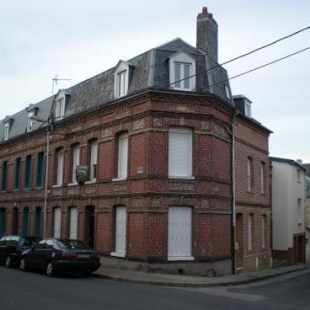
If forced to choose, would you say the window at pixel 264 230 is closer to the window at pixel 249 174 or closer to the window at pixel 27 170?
the window at pixel 249 174

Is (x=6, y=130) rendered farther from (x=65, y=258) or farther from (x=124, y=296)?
(x=124, y=296)

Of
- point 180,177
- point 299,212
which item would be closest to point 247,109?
point 180,177

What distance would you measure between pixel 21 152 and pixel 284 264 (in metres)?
18.6

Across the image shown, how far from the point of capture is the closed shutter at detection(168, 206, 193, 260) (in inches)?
735

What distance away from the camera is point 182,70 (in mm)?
20047

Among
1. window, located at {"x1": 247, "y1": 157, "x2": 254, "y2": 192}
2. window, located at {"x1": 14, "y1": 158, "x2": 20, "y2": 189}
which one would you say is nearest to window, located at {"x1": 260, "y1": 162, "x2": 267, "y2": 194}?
window, located at {"x1": 247, "y1": 157, "x2": 254, "y2": 192}

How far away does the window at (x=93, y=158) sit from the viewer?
22712mm

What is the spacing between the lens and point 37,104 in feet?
102

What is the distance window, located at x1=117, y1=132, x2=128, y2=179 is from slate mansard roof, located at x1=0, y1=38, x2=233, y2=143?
70.5 inches

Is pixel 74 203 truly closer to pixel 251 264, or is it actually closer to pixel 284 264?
pixel 251 264

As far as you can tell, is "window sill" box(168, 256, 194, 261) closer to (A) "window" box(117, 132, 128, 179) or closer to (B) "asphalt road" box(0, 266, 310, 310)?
(B) "asphalt road" box(0, 266, 310, 310)

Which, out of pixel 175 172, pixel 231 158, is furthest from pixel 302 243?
pixel 175 172

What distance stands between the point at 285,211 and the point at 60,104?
640 inches

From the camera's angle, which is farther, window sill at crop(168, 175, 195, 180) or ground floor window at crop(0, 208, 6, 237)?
ground floor window at crop(0, 208, 6, 237)
